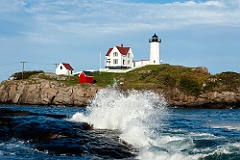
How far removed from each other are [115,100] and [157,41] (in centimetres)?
8614

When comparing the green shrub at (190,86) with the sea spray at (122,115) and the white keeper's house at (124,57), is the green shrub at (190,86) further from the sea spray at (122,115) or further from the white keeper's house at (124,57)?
the sea spray at (122,115)

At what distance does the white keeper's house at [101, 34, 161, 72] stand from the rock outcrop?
2987 centimetres

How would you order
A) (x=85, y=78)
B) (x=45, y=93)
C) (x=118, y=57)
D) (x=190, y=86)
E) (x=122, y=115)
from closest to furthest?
(x=122, y=115)
(x=45, y=93)
(x=190, y=86)
(x=85, y=78)
(x=118, y=57)

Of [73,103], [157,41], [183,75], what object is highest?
[157,41]

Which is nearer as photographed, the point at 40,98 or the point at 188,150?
the point at 188,150

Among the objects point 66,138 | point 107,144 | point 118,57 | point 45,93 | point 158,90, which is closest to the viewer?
point 107,144

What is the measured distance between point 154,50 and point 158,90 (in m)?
32.9

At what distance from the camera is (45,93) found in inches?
3204

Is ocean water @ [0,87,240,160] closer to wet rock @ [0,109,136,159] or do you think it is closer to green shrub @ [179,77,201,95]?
wet rock @ [0,109,136,159]

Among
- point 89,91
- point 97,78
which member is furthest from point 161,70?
point 89,91

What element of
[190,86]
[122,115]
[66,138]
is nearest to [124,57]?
[190,86]

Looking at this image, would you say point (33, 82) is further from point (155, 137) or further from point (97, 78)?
point (155, 137)

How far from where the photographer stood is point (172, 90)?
81.4 meters

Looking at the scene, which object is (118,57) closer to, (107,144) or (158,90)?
(158,90)
